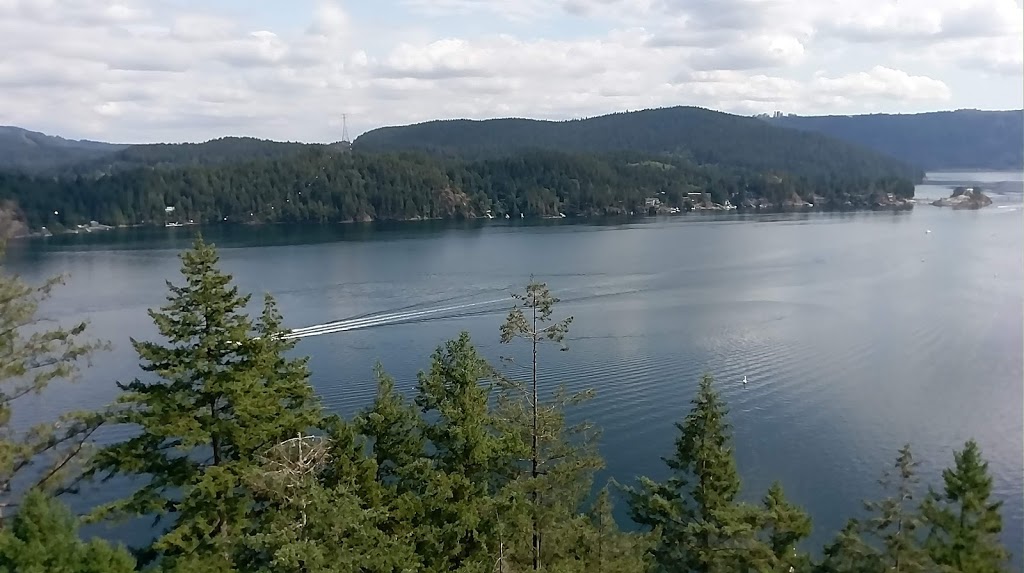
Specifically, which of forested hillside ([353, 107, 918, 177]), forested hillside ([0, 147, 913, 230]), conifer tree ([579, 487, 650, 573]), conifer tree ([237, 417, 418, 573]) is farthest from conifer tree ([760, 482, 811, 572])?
forested hillside ([353, 107, 918, 177])

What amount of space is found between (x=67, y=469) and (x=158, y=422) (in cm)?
162

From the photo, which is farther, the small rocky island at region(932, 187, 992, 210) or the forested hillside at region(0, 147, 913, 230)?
the small rocky island at region(932, 187, 992, 210)

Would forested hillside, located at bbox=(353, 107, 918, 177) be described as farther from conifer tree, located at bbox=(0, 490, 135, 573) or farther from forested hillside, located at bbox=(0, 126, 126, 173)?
conifer tree, located at bbox=(0, 490, 135, 573)

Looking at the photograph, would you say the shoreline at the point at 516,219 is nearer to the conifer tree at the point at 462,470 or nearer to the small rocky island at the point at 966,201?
the small rocky island at the point at 966,201

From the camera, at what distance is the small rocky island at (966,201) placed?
6819cm

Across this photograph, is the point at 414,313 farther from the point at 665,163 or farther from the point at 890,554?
the point at 665,163

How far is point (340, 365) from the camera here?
19.3m

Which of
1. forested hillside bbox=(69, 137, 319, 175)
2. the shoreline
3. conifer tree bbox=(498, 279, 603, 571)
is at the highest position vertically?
forested hillside bbox=(69, 137, 319, 175)

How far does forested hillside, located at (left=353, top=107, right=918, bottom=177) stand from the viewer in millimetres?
106375

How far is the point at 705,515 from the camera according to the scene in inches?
332

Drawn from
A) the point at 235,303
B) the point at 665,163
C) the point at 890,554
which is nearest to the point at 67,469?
the point at 235,303

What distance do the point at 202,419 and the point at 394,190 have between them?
6394cm

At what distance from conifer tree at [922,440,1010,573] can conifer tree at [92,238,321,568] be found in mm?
5759

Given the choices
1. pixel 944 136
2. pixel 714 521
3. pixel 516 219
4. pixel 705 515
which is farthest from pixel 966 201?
pixel 944 136
